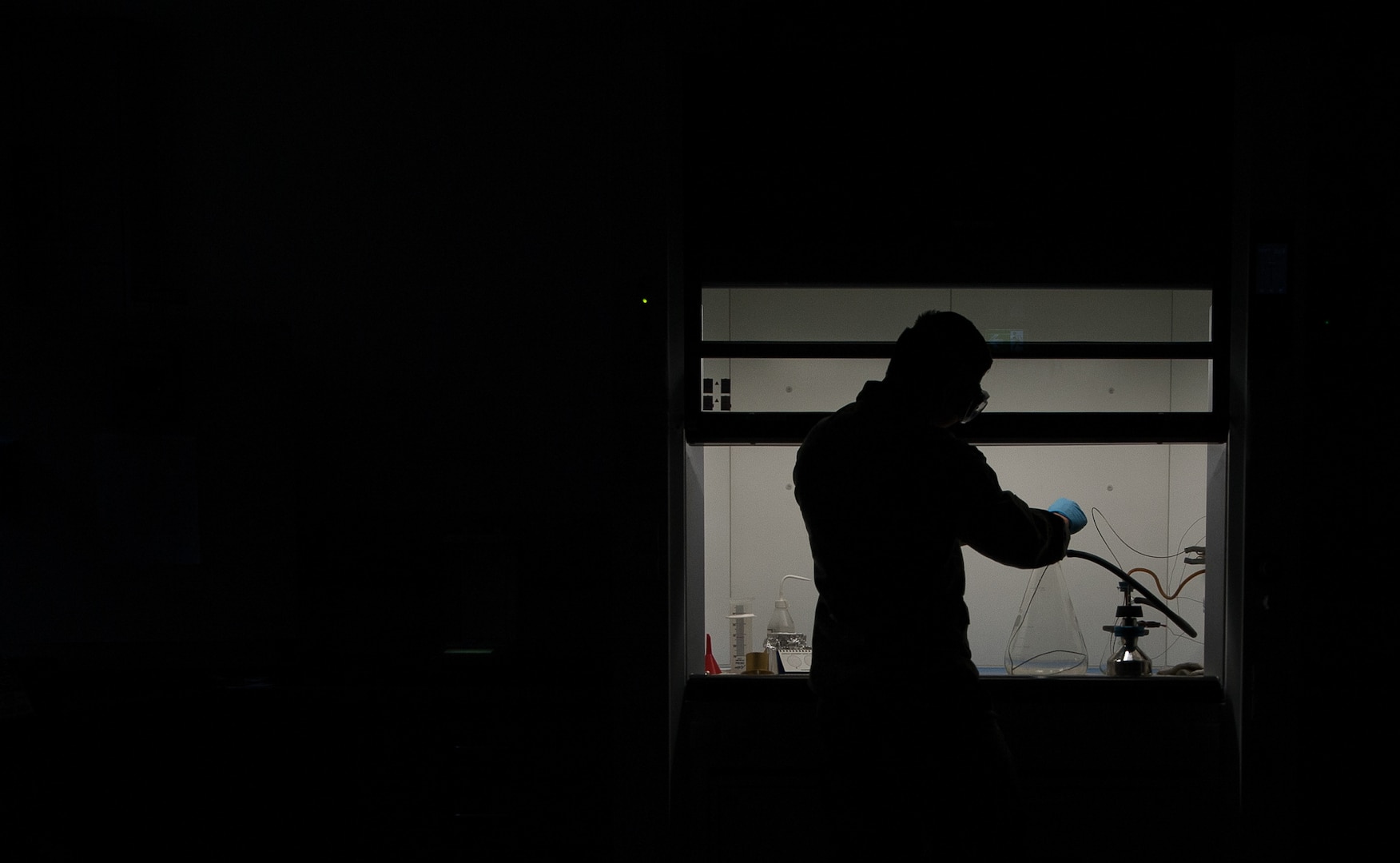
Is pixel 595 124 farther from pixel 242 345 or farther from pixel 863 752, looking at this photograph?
pixel 863 752

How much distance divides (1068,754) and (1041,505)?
62cm

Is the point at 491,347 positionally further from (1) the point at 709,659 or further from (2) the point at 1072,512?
(2) the point at 1072,512

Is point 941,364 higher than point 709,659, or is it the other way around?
point 941,364

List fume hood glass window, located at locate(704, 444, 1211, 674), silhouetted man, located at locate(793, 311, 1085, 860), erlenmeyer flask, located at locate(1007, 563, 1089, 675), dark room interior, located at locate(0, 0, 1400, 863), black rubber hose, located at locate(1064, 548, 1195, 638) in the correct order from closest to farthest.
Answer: silhouetted man, located at locate(793, 311, 1085, 860), dark room interior, located at locate(0, 0, 1400, 863), black rubber hose, located at locate(1064, 548, 1195, 638), erlenmeyer flask, located at locate(1007, 563, 1089, 675), fume hood glass window, located at locate(704, 444, 1211, 674)

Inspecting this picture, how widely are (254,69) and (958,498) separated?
205 cm

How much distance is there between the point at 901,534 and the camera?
4.19ft

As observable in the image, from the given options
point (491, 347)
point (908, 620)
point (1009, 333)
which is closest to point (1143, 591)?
point (1009, 333)

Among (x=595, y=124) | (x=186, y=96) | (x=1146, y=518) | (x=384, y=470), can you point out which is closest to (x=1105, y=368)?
(x=1146, y=518)

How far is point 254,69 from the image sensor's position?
6.72 ft

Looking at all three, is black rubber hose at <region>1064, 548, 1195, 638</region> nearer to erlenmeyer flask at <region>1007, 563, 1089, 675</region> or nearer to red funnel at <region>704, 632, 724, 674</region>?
erlenmeyer flask at <region>1007, 563, 1089, 675</region>

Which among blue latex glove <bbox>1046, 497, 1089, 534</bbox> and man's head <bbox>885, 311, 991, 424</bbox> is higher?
man's head <bbox>885, 311, 991, 424</bbox>

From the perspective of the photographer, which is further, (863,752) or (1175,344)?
(1175,344)

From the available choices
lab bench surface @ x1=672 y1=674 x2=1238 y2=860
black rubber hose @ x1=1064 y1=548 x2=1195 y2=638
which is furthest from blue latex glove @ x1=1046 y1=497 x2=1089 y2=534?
lab bench surface @ x1=672 y1=674 x2=1238 y2=860

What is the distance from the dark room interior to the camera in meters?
1.57
